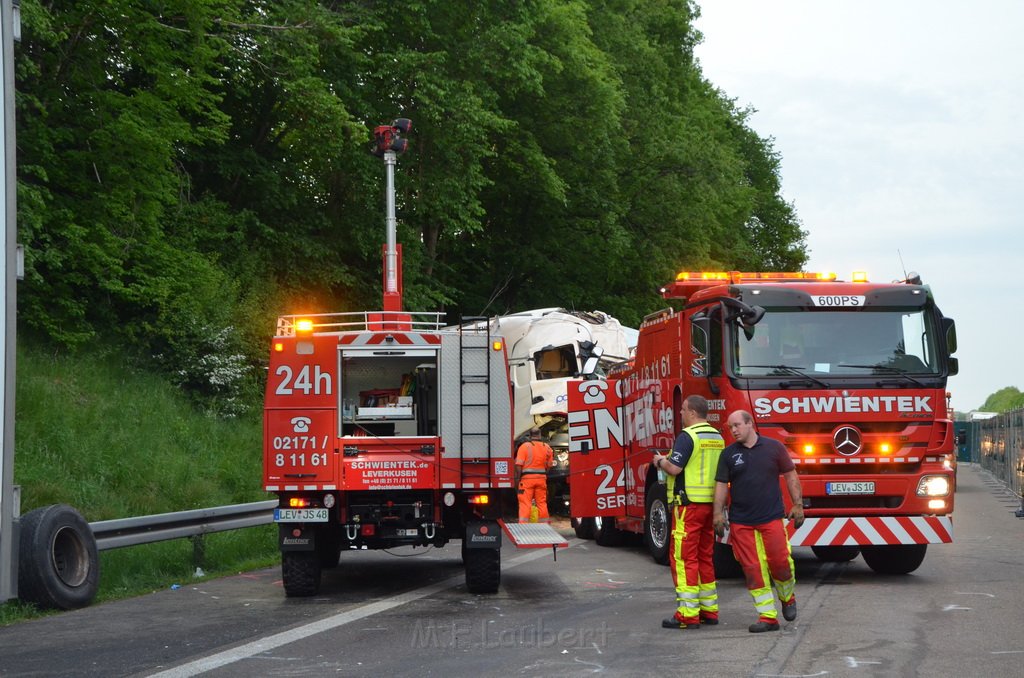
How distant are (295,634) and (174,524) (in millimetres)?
4634

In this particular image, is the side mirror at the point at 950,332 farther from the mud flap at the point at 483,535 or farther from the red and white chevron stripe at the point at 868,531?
the mud flap at the point at 483,535

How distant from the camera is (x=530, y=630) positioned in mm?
10156

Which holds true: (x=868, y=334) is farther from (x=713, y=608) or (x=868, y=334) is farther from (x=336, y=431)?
(x=336, y=431)

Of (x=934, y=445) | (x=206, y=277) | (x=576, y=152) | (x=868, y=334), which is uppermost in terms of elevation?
(x=576, y=152)

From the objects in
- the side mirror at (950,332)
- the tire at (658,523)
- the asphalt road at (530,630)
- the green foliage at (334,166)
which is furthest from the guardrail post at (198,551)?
the side mirror at (950,332)

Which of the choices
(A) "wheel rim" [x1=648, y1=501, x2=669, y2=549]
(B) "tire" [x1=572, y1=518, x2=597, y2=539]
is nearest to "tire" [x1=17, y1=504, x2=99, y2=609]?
(A) "wheel rim" [x1=648, y1=501, x2=669, y2=549]

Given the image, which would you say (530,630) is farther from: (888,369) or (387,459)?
(888,369)

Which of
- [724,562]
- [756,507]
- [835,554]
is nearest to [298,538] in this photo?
[756,507]

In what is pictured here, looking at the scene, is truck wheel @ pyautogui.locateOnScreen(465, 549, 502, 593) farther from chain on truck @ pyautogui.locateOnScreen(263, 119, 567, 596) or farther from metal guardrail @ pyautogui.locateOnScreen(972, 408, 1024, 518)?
metal guardrail @ pyautogui.locateOnScreen(972, 408, 1024, 518)

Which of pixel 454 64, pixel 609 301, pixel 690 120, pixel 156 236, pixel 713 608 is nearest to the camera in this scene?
pixel 713 608

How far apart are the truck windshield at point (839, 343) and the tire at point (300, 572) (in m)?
4.65

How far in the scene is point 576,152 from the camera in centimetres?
3906

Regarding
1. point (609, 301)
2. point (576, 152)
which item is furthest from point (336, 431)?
point (609, 301)

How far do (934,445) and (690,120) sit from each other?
37.1 m
